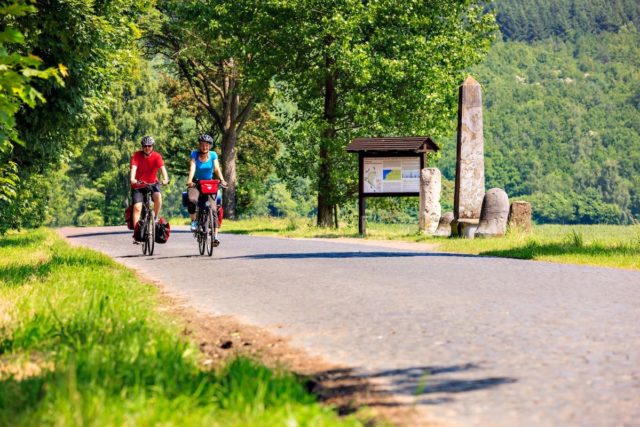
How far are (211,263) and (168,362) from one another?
1041 cm

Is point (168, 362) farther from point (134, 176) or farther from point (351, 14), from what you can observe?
point (351, 14)

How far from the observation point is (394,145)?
102ft

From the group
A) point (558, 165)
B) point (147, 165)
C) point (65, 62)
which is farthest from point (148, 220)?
point (558, 165)

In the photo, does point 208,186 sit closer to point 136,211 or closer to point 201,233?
point 201,233

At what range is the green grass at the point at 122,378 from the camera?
421 centimetres

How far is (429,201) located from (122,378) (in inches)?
1032

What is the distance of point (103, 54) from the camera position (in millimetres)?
17141

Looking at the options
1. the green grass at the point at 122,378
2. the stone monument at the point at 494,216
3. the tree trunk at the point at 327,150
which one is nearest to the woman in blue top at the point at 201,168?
the green grass at the point at 122,378

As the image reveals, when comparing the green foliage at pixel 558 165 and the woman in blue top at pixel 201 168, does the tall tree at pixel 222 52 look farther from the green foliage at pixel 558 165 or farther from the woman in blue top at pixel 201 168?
the green foliage at pixel 558 165

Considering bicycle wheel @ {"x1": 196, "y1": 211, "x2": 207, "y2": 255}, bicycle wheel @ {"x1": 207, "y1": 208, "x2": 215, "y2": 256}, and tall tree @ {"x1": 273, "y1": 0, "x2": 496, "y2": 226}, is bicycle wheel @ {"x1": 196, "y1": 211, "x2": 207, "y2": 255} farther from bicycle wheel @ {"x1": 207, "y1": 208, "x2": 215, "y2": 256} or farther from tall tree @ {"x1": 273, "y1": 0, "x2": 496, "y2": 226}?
tall tree @ {"x1": 273, "y1": 0, "x2": 496, "y2": 226}

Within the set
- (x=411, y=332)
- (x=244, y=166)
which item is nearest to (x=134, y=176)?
(x=411, y=332)

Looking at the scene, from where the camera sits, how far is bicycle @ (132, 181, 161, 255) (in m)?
17.4

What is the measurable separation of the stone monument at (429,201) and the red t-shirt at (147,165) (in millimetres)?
14810

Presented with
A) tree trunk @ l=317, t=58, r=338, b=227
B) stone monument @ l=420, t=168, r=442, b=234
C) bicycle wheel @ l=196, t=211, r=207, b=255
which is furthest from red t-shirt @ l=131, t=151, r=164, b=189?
tree trunk @ l=317, t=58, r=338, b=227
